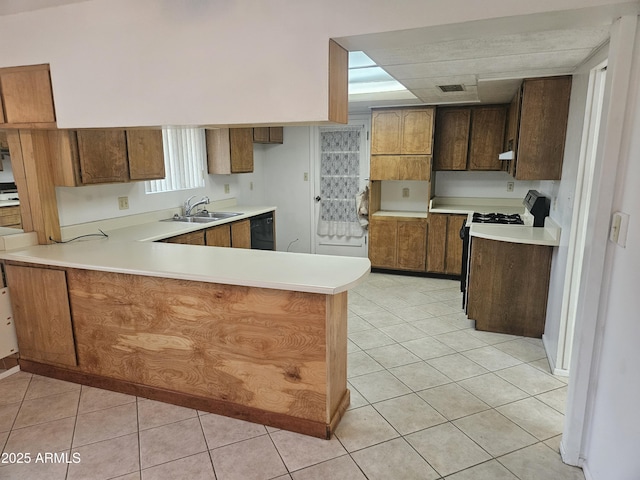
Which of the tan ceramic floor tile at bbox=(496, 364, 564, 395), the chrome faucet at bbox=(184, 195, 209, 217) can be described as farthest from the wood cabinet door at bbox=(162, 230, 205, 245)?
the tan ceramic floor tile at bbox=(496, 364, 564, 395)

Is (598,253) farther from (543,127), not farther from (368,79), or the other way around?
(368,79)

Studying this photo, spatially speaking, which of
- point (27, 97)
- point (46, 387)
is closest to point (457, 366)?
point (46, 387)

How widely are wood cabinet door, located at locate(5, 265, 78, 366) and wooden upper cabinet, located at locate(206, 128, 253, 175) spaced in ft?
8.30

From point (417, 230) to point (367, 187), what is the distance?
987 millimetres

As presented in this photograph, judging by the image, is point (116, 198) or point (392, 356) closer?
point (392, 356)

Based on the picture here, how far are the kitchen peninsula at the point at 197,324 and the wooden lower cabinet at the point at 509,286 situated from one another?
1542mm

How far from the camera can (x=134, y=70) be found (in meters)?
2.12

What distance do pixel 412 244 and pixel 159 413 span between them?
352cm

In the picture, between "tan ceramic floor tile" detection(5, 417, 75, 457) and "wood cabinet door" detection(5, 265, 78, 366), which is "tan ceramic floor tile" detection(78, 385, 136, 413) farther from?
"wood cabinet door" detection(5, 265, 78, 366)

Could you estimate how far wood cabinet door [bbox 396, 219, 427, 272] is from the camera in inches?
197

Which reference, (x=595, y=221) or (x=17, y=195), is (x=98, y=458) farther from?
(x=595, y=221)

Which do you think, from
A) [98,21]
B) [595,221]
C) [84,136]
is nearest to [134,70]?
[98,21]

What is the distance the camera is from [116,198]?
3.70 m

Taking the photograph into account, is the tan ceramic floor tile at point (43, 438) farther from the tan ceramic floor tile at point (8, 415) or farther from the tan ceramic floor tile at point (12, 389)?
the tan ceramic floor tile at point (12, 389)
